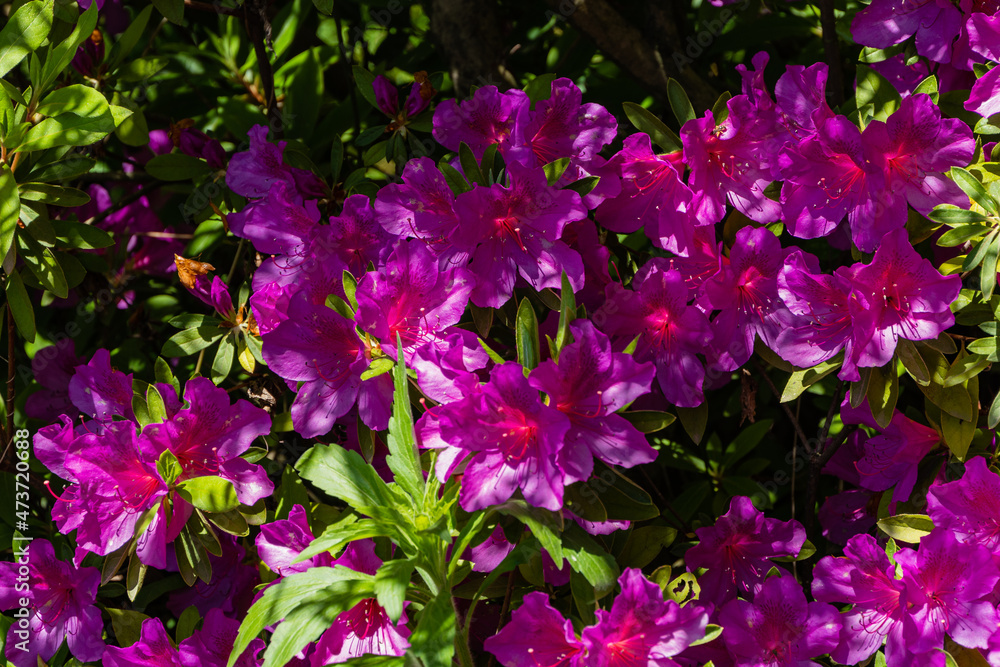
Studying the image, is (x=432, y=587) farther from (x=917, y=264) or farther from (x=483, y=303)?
(x=917, y=264)

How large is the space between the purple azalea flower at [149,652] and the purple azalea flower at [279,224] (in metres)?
0.67

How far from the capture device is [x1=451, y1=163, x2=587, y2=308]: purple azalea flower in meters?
1.29

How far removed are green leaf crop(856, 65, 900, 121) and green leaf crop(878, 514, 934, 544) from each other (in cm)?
65

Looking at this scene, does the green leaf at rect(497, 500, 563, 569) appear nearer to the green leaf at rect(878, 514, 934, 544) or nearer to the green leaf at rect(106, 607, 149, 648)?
the green leaf at rect(878, 514, 934, 544)

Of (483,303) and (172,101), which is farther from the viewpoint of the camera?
(172,101)

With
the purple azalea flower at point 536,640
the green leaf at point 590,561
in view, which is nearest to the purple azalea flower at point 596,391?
the green leaf at point 590,561

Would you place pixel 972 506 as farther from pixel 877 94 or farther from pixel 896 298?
pixel 877 94

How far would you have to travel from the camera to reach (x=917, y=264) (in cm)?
124

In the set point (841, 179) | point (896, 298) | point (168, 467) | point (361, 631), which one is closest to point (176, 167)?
point (168, 467)

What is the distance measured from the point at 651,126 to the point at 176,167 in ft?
3.35

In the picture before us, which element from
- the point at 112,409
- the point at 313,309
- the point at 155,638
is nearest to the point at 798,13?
the point at 313,309

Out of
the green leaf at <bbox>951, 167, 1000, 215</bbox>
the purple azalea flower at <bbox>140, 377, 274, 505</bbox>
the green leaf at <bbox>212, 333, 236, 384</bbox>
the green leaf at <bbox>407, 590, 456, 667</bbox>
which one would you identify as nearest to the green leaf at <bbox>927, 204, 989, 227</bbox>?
the green leaf at <bbox>951, 167, 1000, 215</bbox>

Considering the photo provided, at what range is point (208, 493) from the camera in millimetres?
1374

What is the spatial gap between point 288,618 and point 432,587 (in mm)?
193
